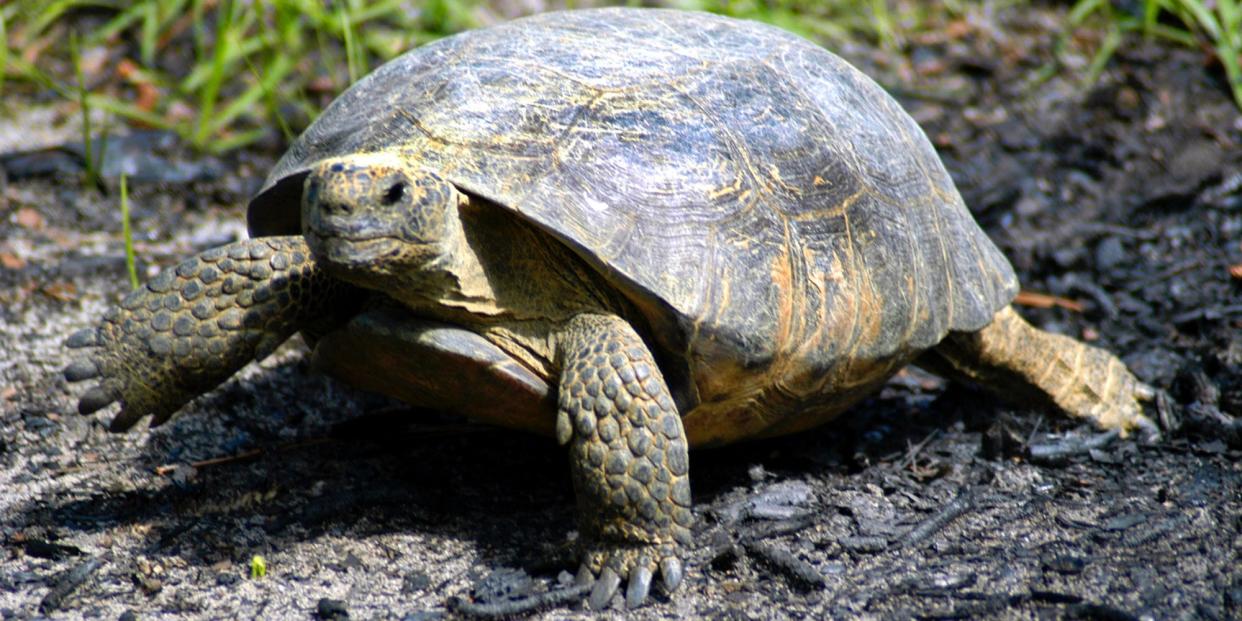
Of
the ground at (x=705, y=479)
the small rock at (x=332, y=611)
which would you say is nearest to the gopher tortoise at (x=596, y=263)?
the ground at (x=705, y=479)

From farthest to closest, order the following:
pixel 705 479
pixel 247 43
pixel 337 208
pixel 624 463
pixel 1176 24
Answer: pixel 1176 24
pixel 247 43
pixel 705 479
pixel 624 463
pixel 337 208

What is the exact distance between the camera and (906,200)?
3607mm

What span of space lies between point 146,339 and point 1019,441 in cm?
281

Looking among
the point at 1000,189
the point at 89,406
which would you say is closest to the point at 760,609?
the point at 89,406

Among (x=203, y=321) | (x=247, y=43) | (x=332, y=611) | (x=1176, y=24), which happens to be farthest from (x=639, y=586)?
(x=1176, y=24)

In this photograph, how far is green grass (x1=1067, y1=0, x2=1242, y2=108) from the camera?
246 inches

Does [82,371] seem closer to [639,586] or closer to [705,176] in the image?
[639,586]

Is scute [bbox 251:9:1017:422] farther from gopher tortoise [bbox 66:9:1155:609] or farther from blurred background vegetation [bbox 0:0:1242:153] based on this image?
blurred background vegetation [bbox 0:0:1242:153]

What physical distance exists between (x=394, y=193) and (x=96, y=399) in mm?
1240

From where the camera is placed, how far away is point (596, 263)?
9.69 feet

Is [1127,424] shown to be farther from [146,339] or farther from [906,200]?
[146,339]

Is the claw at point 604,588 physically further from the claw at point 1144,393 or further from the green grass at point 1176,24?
the green grass at point 1176,24

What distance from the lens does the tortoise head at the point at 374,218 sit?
9.09 ft

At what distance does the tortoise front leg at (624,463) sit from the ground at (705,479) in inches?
5.0
